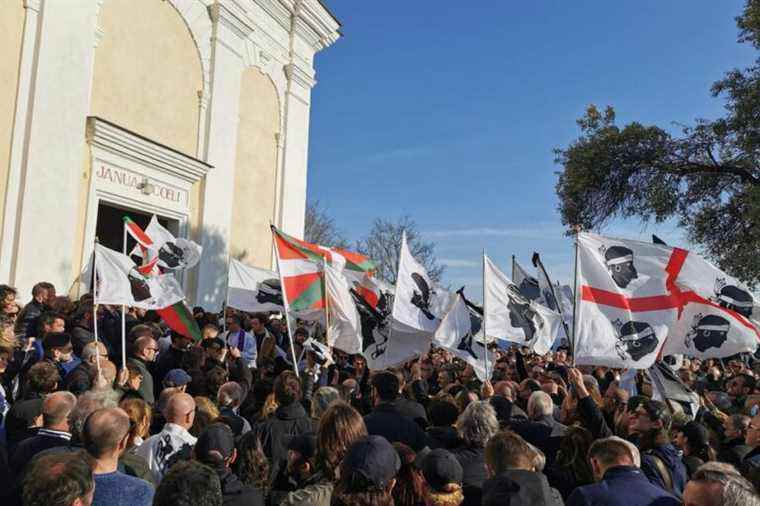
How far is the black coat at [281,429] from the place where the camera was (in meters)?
5.13

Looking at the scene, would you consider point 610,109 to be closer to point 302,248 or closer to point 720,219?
point 720,219

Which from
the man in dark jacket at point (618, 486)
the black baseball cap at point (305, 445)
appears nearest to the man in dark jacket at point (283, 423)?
the black baseball cap at point (305, 445)

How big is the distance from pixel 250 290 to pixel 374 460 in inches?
394

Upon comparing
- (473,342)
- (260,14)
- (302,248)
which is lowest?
(473,342)

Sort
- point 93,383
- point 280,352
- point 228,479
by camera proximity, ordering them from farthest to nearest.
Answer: point 280,352
point 93,383
point 228,479

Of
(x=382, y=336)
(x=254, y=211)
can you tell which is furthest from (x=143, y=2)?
(x=382, y=336)

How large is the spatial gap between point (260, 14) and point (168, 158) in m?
6.18

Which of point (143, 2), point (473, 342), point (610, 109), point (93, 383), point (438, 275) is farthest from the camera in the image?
point (438, 275)

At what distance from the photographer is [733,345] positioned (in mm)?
7355

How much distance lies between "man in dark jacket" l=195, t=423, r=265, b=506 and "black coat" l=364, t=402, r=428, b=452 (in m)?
1.50

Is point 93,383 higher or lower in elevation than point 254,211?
lower

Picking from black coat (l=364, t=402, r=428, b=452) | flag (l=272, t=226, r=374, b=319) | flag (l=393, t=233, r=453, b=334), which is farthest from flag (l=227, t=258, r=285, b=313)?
black coat (l=364, t=402, r=428, b=452)

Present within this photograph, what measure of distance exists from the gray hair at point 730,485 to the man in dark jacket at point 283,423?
279 centimetres

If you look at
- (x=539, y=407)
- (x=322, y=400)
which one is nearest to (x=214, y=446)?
(x=322, y=400)
